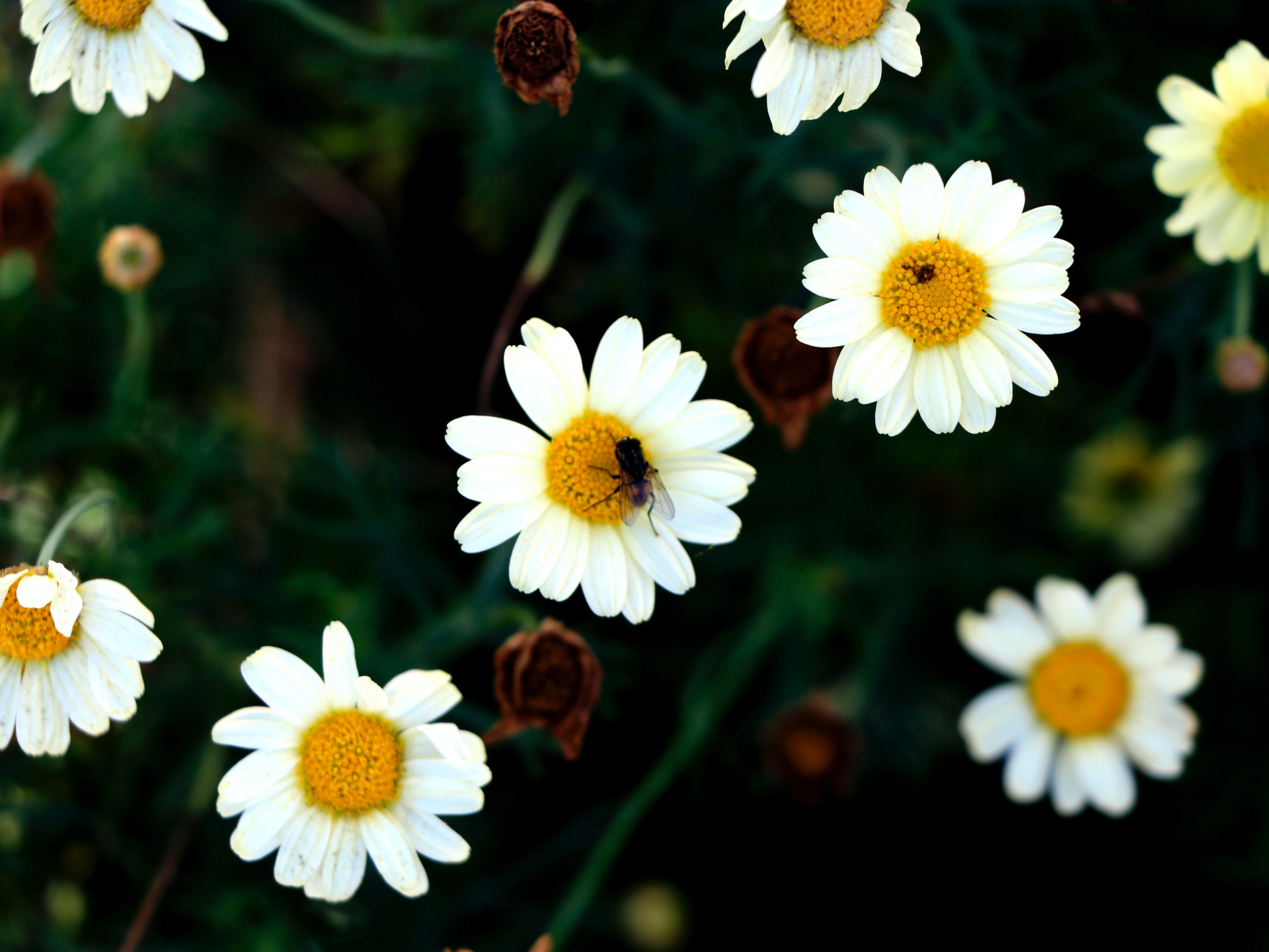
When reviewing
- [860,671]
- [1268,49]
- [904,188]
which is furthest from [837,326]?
[1268,49]

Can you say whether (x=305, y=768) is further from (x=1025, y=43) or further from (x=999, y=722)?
(x=1025, y=43)

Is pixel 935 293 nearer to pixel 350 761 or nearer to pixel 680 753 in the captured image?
pixel 680 753

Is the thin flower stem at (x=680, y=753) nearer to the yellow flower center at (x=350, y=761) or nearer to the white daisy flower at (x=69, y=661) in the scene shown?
the yellow flower center at (x=350, y=761)

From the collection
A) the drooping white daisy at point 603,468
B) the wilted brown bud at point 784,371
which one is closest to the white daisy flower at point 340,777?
the drooping white daisy at point 603,468

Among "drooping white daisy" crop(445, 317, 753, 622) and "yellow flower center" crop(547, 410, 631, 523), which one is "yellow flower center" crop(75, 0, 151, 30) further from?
"yellow flower center" crop(547, 410, 631, 523)

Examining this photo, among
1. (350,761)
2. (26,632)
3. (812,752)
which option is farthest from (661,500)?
(26,632)

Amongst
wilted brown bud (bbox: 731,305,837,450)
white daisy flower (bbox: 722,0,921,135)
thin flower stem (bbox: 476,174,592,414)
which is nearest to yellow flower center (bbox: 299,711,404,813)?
thin flower stem (bbox: 476,174,592,414)

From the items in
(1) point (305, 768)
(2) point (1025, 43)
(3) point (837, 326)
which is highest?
(2) point (1025, 43)
